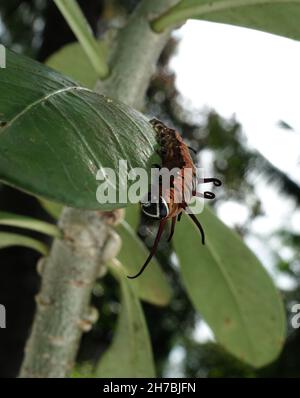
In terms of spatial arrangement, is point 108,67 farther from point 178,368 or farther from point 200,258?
point 178,368

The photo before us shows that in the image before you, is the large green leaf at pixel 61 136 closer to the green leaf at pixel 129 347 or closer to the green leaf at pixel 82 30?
the green leaf at pixel 82 30

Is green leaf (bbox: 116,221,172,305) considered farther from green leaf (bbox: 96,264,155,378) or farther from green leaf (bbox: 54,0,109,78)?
green leaf (bbox: 54,0,109,78)

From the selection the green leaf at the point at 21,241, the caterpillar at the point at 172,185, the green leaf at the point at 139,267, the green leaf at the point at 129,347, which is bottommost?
the green leaf at the point at 129,347

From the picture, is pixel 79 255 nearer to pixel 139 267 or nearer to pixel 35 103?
pixel 139 267

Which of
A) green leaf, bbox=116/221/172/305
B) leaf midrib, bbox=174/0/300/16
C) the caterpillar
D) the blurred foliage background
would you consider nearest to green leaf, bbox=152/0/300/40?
leaf midrib, bbox=174/0/300/16

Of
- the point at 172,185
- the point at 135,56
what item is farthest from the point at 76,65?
the point at 172,185

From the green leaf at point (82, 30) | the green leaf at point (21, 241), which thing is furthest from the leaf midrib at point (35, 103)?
the green leaf at point (21, 241)
